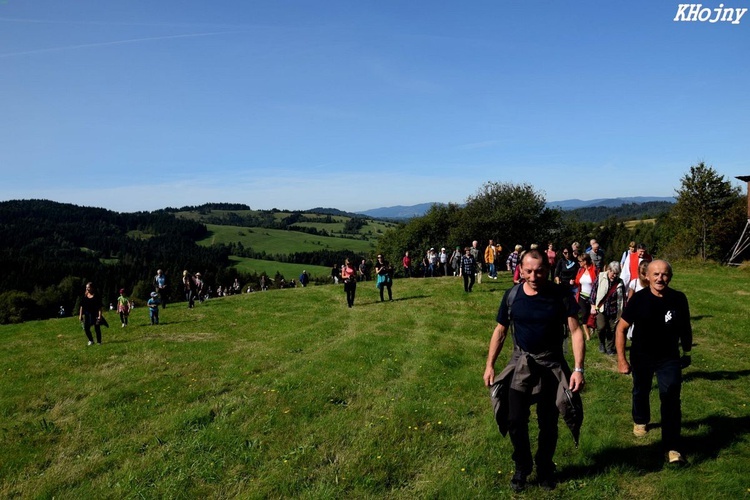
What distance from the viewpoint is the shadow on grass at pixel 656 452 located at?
596 centimetres

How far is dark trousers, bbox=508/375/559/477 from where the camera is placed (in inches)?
208

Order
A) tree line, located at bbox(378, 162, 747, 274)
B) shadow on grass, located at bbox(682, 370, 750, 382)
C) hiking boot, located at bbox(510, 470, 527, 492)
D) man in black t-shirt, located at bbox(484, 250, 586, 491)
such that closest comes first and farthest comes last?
man in black t-shirt, located at bbox(484, 250, 586, 491) < hiking boot, located at bbox(510, 470, 527, 492) < shadow on grass, located at bbox(682, 370, 750, 382) < tree line, located at bbox(378, 162, 747, 274)

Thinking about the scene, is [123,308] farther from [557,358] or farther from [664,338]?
[664,338]

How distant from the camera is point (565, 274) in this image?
14320 millimetres

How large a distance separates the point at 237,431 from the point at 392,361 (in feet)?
15.6

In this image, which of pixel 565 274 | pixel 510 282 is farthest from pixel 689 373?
pixel 510 282

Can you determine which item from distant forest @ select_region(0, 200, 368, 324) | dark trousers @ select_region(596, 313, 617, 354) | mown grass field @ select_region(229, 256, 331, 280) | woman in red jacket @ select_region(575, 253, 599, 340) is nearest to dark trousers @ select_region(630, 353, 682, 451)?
dark trousers @ select_region(596, 313, 617, 354)

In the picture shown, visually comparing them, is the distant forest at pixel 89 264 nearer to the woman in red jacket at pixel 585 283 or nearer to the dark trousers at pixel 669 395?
the woman in red jacket at pixel 585 283

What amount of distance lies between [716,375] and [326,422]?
27.8ft

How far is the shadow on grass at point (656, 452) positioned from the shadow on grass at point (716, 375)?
8.59 ft

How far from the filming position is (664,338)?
6145mm

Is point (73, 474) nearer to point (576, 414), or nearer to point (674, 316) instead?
point (576, 414)

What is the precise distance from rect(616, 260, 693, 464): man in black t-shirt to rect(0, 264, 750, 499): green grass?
61cm

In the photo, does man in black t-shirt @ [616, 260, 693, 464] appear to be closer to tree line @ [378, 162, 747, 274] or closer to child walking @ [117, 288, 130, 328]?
child walking @ [117, 288, 130, 328]
